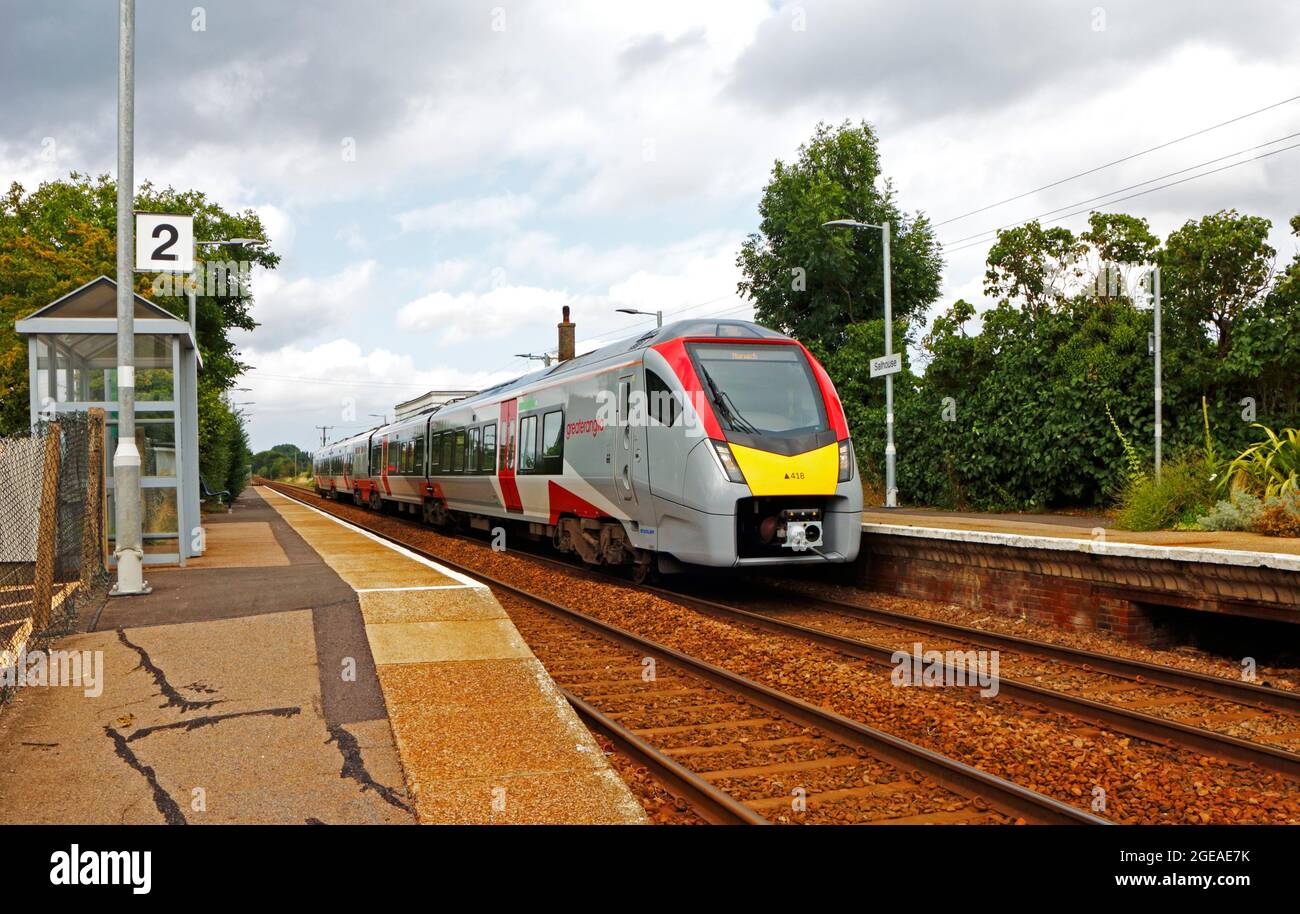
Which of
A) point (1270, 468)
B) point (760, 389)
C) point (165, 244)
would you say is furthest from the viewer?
point (1270, 468)

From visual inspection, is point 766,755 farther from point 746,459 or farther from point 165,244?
point 165,244

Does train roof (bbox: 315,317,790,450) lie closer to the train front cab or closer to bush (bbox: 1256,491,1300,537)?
the train front cab

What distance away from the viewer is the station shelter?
11430 mm

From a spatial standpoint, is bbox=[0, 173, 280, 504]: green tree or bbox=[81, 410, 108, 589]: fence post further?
bbox=[0, 173, 280, 504]: green tree

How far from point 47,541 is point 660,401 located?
6.18 m

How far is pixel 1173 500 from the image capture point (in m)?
13.0

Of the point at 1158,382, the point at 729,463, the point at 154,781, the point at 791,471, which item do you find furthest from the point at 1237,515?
the point at 154,781

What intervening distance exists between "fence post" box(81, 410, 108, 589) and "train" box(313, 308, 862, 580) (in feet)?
18.7

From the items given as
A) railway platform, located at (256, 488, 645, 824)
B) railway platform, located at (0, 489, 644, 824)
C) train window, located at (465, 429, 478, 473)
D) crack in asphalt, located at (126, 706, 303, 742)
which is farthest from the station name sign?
crack in asphalt, located at (126, 706, 303, 742)

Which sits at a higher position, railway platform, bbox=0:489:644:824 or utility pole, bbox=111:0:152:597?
utility pole, bbox=111:0:152:597

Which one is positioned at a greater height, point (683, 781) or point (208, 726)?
point (208, 726)
